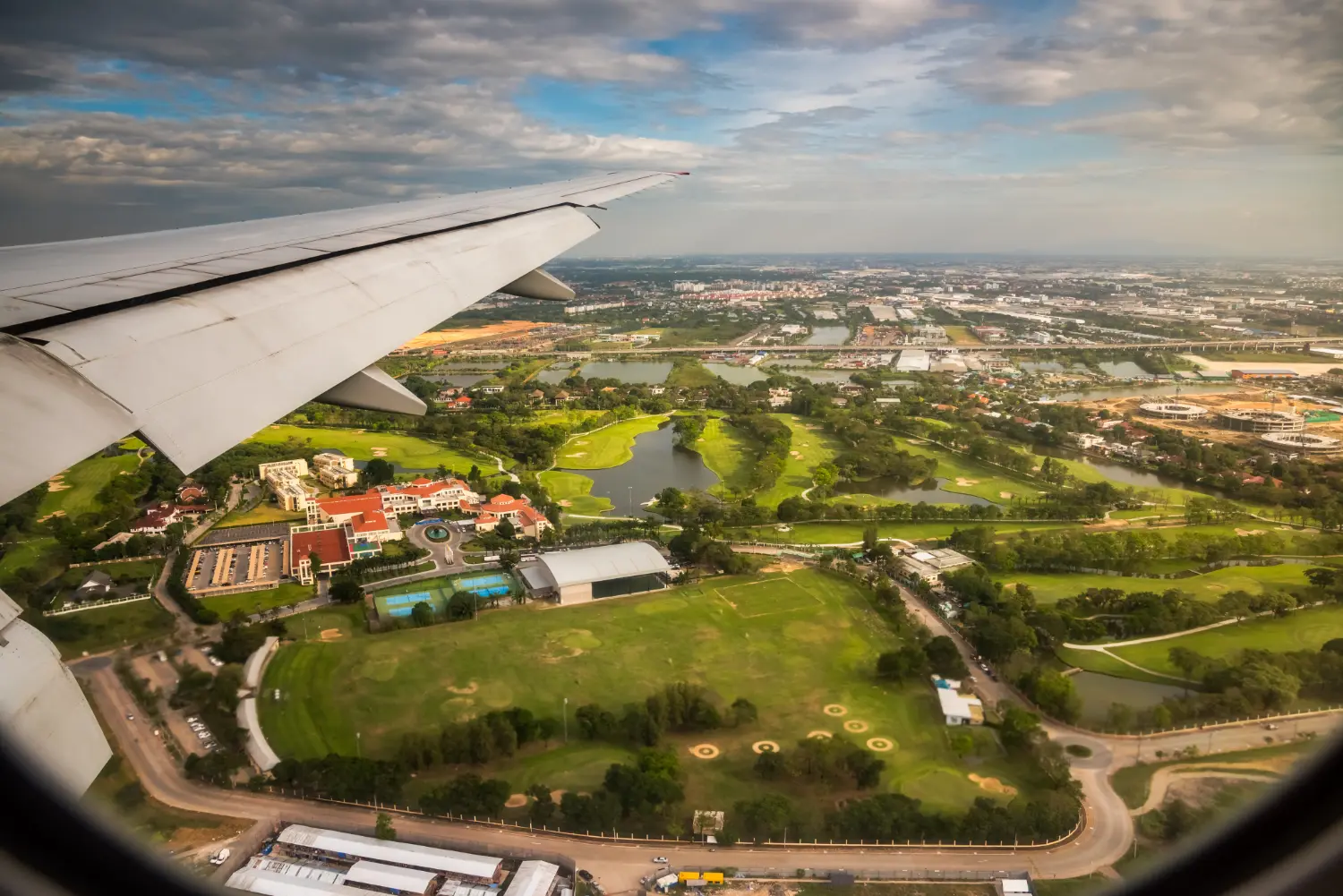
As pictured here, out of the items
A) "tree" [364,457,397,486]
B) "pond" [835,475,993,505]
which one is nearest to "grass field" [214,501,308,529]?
"tree" [364,457,397,486]

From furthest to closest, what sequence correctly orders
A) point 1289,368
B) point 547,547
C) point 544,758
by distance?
point 1289,368
point 547,547
point 544,758

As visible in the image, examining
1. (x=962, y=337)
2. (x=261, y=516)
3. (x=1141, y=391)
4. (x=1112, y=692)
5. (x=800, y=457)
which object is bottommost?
(x=261, y=516)

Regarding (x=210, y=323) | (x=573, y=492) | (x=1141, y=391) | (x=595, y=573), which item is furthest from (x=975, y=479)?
(x=210, y=323)

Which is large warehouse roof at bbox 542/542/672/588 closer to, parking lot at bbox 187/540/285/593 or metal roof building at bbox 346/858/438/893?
parking lot at bbox 187/540/285/593

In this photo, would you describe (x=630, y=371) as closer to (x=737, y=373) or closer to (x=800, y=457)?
(x=737, y=373)

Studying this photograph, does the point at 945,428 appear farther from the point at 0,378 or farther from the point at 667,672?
the point at 0,378

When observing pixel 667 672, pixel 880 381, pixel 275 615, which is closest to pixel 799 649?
pixel 667 672
